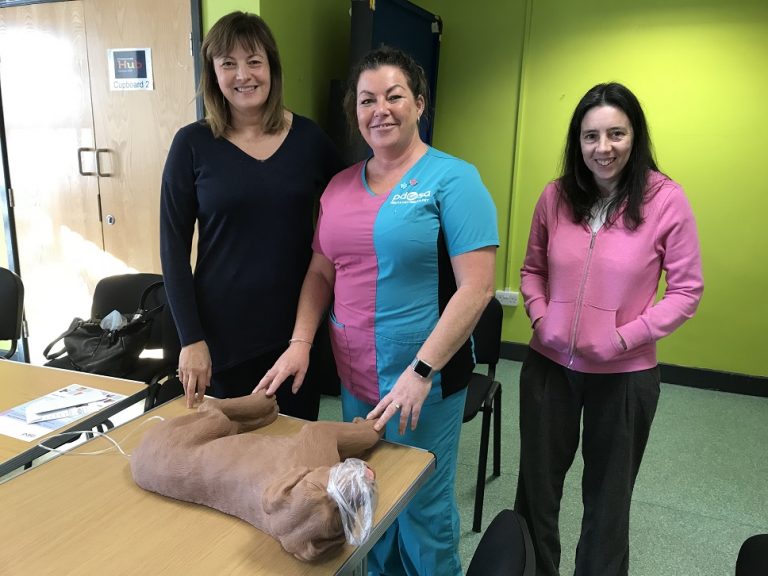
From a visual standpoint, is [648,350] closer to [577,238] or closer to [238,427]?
[577,238]

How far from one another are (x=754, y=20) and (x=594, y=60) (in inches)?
31.4

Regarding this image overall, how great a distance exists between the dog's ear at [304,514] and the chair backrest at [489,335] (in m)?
1.42

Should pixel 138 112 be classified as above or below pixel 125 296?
above

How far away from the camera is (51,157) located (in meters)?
3.12

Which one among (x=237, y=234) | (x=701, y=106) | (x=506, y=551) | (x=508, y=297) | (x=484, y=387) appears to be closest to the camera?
(x=506, y=551)

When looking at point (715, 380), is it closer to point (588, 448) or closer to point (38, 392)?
point (588, 448)

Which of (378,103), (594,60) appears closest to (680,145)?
(594,60)

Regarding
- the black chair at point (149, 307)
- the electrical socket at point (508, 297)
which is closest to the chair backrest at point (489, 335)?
the black chair at point (149, 307)

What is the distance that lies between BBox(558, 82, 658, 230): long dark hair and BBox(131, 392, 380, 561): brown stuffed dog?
0.78m

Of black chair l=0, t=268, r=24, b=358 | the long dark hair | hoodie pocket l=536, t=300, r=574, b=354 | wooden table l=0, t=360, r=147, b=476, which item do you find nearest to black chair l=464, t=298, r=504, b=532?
hoodie pocket l=536, t=300, r=574, b=354

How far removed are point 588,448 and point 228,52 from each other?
134 centimetres

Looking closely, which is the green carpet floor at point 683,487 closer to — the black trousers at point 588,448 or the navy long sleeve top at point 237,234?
the black trousers at point 588,448

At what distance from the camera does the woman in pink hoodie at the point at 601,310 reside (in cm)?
130

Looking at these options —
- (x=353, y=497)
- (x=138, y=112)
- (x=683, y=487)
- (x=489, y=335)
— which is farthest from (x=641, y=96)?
(x=353, y=497)
